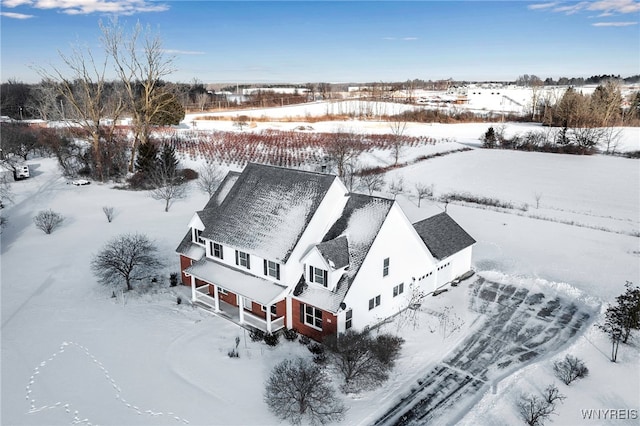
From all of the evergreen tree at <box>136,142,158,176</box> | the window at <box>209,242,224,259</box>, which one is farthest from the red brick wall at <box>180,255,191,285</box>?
the evergreen tree at <box>136,142,158,176</box>

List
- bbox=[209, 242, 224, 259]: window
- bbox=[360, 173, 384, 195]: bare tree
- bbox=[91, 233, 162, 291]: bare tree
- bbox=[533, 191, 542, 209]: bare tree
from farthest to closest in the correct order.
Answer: bbox=[360, 173, 384, 195]: bare tree → bbox=[533, 191, 542, 209]: bare tree → bbox=[91, 233, 162, 291]: bare tree → bbox=[209, 242, 224, 259]: window

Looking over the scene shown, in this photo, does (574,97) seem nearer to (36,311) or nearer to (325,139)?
(325,139)

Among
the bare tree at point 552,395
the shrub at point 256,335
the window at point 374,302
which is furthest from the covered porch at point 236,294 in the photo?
the bare tree at point 552,395

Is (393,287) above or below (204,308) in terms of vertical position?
above

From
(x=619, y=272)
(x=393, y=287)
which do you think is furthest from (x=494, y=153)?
(x=393, y=287)

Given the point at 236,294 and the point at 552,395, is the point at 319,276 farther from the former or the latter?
the point at 552,395

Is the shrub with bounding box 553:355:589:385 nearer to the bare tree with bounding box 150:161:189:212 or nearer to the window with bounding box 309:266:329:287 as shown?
the window with bounding box 309:266:329:287
